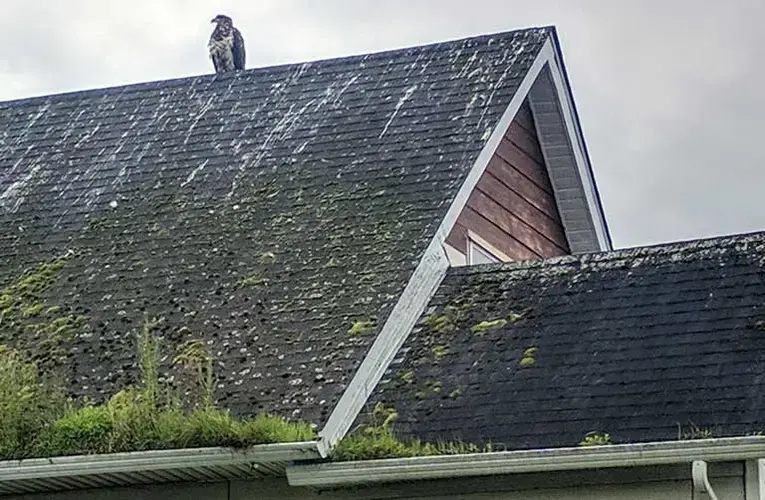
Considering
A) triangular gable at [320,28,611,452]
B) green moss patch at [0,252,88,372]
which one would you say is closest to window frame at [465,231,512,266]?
triangular gable at [320,28,611,452]

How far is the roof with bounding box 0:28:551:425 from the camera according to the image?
1126cm

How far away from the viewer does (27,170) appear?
47.5 feet

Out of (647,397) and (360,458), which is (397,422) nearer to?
(360,458)

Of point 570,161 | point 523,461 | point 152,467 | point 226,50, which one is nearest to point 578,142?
point 570,161

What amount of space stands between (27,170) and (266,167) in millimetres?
2360

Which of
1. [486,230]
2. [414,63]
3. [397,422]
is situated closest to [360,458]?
[397,422]

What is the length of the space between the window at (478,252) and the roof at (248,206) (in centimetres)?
81

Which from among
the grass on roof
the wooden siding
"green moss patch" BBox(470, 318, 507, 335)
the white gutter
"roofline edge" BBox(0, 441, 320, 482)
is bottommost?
the white gutter

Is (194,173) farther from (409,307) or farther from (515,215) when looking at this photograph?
(409,307)

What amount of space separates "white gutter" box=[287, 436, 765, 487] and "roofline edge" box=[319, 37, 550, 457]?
0.21 metres

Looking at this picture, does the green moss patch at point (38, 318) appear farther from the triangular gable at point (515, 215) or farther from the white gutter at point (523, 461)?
the white gutter at point (523, 461)

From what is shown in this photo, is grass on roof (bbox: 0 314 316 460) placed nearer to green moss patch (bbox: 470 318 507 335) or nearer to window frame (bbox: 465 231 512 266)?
green moss patch (bbox: 470 318 507 335)

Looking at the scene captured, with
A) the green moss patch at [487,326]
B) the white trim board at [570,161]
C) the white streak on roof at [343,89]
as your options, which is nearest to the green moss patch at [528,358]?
the green moss patch at [487,326]

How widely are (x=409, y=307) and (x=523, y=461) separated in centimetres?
226
